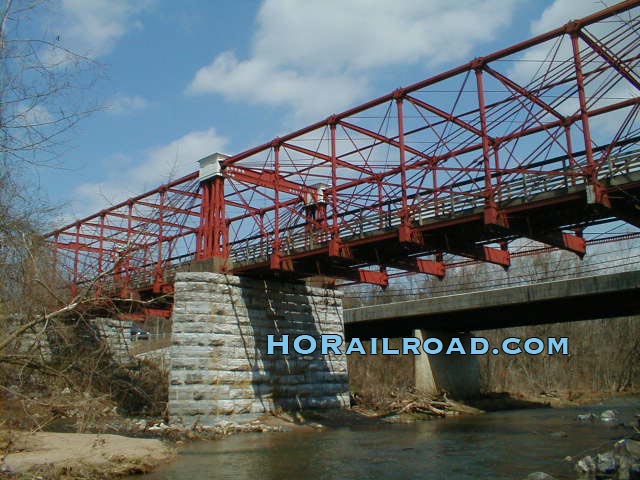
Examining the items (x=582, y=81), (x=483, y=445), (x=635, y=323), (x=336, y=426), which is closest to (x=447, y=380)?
(x=336, y=426)

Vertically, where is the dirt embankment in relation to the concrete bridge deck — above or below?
below

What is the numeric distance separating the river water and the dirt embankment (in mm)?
640

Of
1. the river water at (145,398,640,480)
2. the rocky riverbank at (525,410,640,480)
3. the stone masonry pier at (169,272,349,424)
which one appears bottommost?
the river water at (145,398,640,480)

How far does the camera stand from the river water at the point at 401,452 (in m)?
15.2

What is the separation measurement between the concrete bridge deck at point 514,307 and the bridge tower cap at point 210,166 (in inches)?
548

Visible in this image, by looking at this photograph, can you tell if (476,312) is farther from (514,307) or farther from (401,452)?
(401,452)

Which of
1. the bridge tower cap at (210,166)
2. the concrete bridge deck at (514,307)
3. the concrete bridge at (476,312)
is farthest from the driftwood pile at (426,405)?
the bridge tower cap at (210,166)

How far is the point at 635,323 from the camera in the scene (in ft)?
180

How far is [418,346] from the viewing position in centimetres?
3753

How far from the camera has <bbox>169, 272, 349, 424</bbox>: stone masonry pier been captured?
2536 cm

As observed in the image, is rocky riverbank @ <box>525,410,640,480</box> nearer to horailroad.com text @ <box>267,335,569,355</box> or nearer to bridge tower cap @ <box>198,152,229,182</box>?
horailroad.com text @ <box>267,335,569,355</box>

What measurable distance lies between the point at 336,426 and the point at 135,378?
14.5m

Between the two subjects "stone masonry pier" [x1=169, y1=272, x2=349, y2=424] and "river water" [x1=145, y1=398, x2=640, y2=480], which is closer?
"river water" [x1=145, y1=398, x2=640, y2=480]

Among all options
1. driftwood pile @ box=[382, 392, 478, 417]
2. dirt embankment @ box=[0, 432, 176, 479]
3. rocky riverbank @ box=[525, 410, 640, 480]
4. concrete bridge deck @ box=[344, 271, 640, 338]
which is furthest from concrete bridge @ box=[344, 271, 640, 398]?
dirt embankment @ box=[0, 432, 176, 479]
